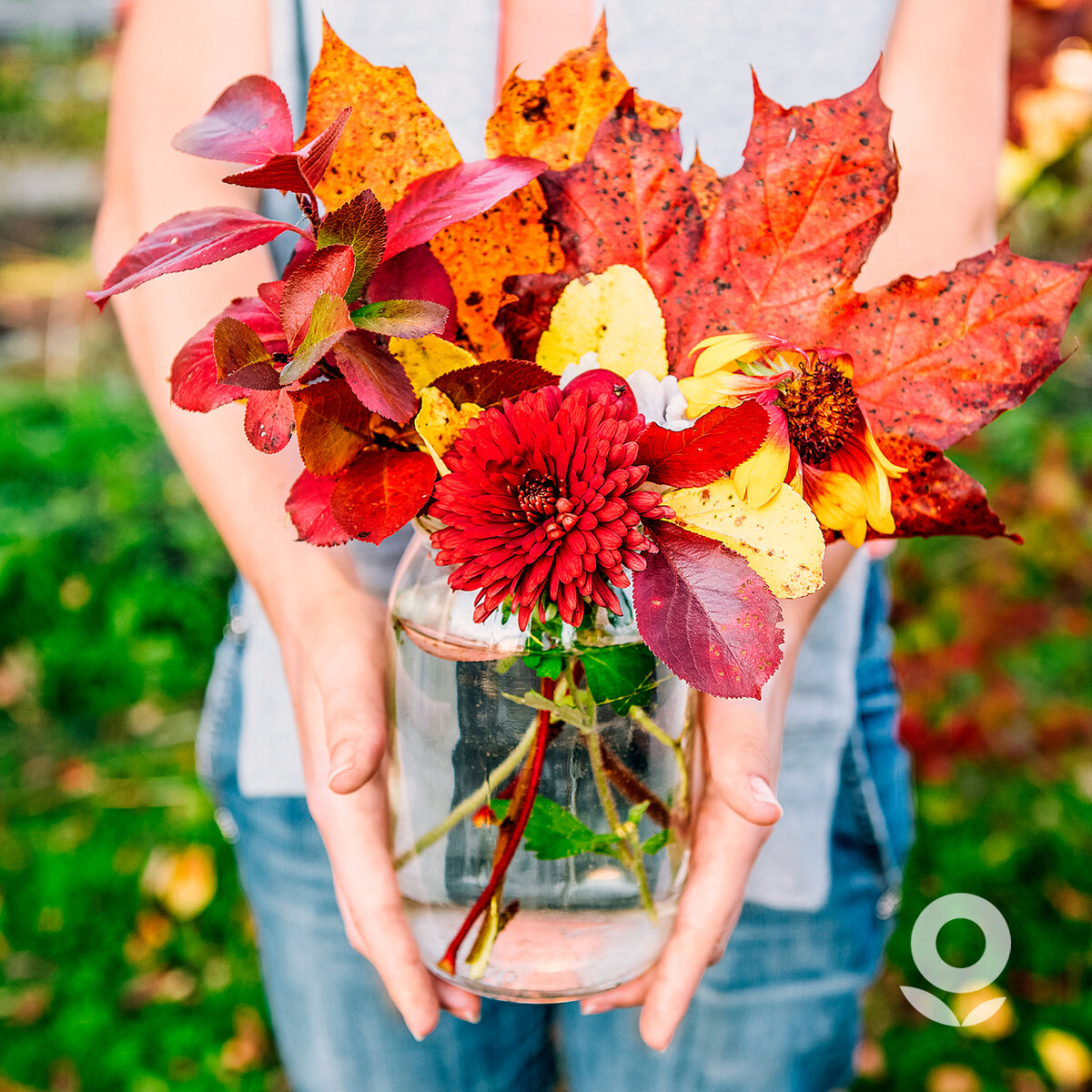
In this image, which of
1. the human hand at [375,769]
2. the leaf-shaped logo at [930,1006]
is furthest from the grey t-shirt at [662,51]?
the leaf-shaped logo at [930,1006]

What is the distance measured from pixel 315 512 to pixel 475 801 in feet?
0.61

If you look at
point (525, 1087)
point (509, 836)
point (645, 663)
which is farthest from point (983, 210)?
point (525, 1087)

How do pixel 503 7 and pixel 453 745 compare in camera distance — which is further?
pixel 503 7

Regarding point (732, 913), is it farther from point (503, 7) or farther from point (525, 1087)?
point (503, 7)

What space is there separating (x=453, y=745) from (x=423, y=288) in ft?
0.79

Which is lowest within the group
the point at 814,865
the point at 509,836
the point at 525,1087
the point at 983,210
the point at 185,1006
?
the point at 185,1006

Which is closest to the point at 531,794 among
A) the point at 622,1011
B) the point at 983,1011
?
the point at 622,1011

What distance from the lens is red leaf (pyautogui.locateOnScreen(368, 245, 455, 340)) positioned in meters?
0.43

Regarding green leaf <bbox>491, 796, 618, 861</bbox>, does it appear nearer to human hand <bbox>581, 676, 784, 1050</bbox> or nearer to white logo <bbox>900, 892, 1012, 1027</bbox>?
human hand <bbox>581, 676, 784, 1050</bbox>

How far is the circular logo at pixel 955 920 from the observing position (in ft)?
5.24

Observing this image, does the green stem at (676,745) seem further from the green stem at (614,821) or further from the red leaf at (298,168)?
the red leaf at (298,168)

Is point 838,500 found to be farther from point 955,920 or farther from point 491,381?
point 955,920

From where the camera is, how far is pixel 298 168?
0.38 meters

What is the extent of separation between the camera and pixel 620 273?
1.44 feet
